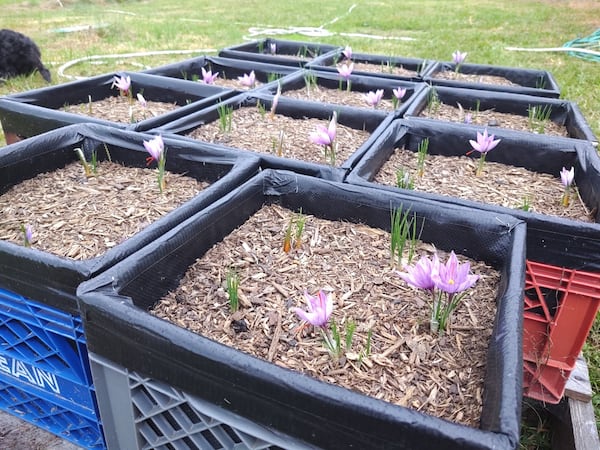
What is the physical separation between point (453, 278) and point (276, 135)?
137cm

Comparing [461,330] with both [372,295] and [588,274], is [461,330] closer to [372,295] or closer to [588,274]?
[372,295]

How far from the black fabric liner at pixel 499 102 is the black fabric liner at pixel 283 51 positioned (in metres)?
1.16

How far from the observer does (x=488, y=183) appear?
6.31ft

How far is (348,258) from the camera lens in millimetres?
1436

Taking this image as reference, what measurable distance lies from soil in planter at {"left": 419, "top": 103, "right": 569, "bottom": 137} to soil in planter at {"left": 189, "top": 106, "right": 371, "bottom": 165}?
0.56 m

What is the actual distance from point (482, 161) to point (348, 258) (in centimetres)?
84

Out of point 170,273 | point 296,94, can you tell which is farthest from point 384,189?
point 296,94

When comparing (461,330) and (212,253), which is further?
(212,253)

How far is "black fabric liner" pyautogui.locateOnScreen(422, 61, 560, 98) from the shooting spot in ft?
9.63

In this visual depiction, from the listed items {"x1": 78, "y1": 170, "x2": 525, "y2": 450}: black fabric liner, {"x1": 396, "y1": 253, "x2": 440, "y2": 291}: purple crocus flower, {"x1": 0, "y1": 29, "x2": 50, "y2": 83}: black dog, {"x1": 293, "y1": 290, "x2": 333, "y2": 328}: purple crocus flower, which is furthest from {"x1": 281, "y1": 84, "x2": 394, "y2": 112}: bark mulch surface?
{"x1": 0, "y1": 29, "x2": 50, "y2": 83}: black dog

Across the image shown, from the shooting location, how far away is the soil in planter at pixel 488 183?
177cm

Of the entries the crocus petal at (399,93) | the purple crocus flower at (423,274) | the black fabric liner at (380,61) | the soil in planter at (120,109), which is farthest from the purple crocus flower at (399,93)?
the purple crocus flower at (423,274)

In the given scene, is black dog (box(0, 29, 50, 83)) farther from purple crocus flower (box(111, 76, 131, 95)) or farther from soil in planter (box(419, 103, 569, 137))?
soil in planter (box(419, 103, 569, 137))

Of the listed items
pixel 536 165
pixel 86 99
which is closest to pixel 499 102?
pixel 536 165
